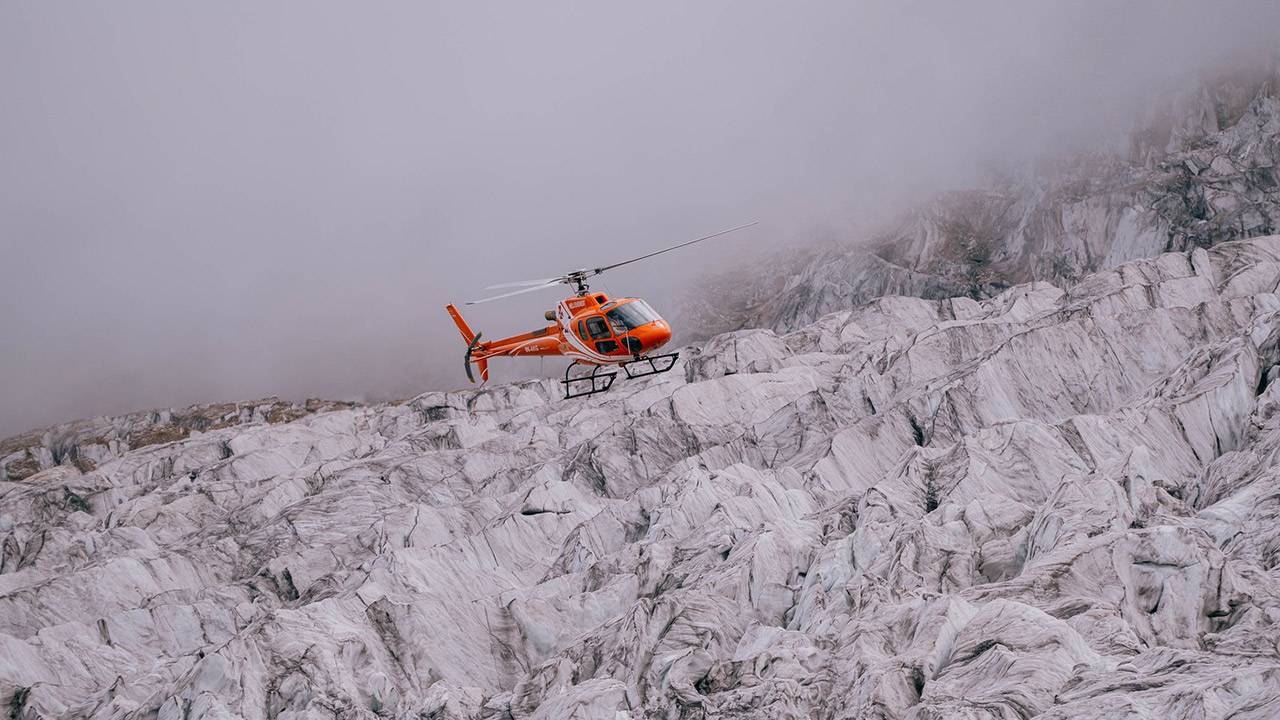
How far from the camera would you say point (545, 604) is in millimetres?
61188

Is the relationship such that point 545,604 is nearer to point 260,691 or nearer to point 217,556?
point 260,691

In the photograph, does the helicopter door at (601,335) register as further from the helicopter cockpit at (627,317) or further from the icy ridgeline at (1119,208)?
the icy ridgeline at (1119,208)

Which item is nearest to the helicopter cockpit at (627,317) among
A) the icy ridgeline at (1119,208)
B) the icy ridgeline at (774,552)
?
the icy ridgeline at (774,552)

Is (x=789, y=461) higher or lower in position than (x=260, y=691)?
lower

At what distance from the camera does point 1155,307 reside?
3632 inches

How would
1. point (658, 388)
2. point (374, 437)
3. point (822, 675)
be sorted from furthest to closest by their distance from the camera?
point (374, 437), point (658, 388), point (822, 675)

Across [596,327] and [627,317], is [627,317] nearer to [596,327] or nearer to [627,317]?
[627,317]

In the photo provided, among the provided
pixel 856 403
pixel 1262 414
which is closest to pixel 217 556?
pixel 856 403

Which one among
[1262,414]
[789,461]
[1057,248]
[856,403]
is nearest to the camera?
[1262,414]

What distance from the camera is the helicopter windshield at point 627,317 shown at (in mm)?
48750

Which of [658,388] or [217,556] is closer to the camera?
[217,556]

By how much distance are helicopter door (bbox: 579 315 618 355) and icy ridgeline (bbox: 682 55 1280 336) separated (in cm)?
12333

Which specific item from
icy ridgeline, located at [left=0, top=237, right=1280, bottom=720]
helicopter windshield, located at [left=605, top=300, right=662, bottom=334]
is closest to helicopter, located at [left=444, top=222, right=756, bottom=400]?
helicopter windshield, located at [left=605, top=300, right=662, bottom=334]

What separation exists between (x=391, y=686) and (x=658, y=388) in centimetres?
6823
